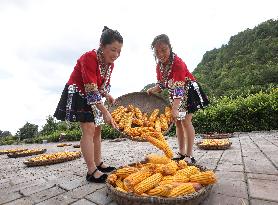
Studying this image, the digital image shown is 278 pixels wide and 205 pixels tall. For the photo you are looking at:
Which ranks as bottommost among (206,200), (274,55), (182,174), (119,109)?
(206,200)

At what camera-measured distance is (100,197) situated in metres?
2.63

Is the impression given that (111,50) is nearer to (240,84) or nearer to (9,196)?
(9,196)

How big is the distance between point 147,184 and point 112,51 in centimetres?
173

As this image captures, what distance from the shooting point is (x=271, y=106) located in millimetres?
10234

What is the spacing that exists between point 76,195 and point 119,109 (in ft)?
4.91

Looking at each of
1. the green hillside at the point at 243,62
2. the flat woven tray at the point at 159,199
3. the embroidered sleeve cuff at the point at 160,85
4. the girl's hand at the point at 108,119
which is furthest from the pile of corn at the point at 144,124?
the green hillside at the point at 243,62

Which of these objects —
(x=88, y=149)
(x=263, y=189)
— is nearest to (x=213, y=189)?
(x=263, y=189)

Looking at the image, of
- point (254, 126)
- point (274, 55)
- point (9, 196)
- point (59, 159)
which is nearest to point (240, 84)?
point (274, 55)

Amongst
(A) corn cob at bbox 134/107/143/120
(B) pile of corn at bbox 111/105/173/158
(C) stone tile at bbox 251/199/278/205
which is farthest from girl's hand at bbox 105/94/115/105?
(C) stone tile at bbox 251/199/278/205

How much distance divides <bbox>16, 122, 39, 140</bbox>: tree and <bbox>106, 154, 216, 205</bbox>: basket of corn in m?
25.7

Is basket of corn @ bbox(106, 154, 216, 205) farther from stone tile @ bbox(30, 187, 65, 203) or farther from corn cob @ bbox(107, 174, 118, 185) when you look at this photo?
stone tile @ bbox(30, 187, 65, 203)

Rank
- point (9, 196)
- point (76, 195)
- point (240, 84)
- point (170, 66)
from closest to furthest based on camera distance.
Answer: point (76, 195)
point (9, 196)
point (170, 66)
point (240, 84)

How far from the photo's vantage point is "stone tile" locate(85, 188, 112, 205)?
2.50 meters

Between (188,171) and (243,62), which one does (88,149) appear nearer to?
(188,171)
